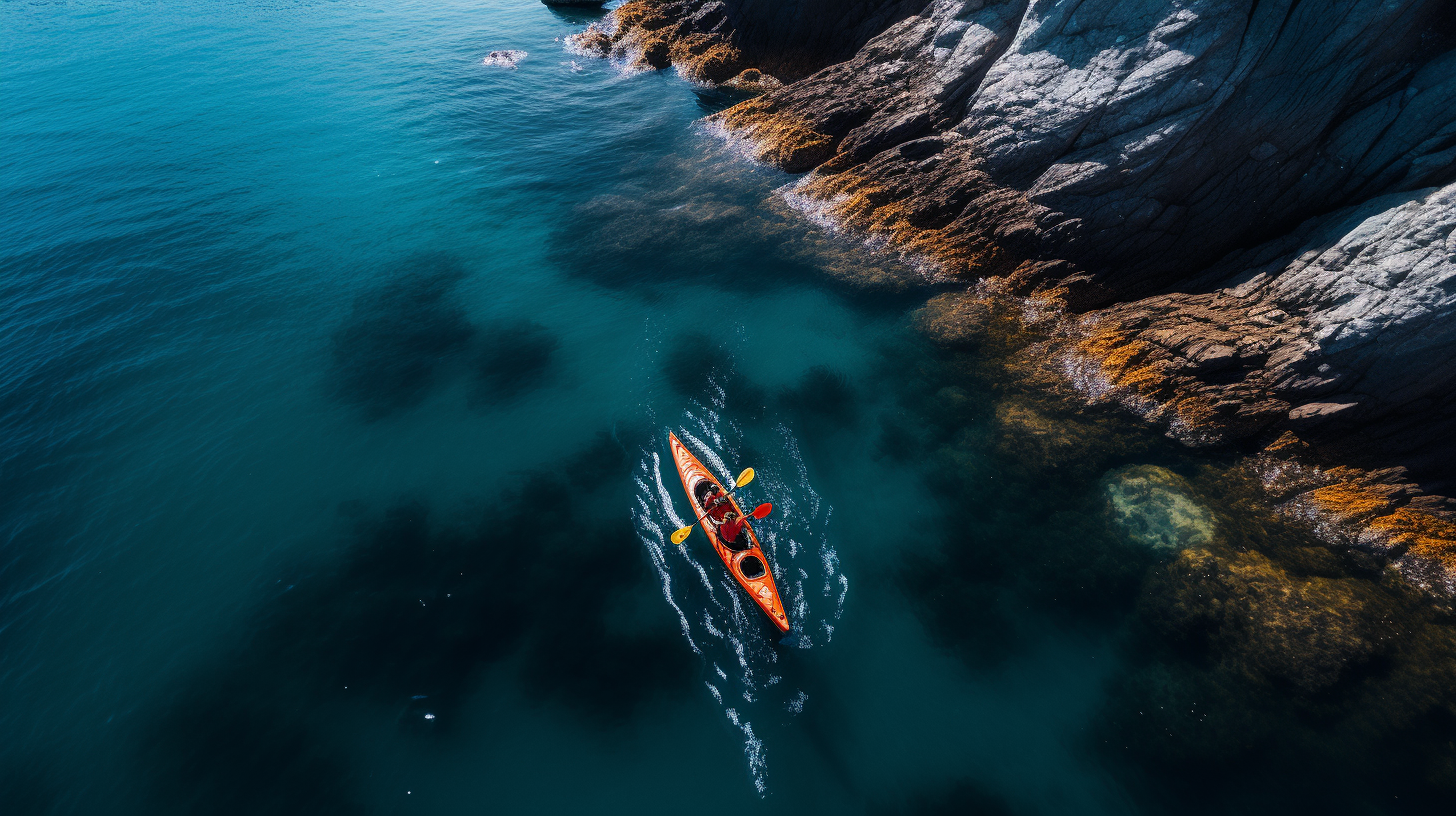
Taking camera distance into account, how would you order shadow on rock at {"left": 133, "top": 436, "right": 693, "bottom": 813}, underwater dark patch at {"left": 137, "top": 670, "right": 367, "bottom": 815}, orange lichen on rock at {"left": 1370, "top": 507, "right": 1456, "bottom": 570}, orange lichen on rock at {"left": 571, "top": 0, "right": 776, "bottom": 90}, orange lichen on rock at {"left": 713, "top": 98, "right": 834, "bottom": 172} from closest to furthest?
underwater dark patch at {"left": 137, "top": 670, "right": 367, "bottom": 815}
shadow on rock at {"left": 133, "top": 436, "right": 693, "bottom": 813}
orange lichen on rock at {"left": 1370, "top": 507, "right": 1456, "bottom": 570}
orange lichen on rock at {"left": 713, "top": 98, "right": 834, "bottom": 172}
orange lichen on rock at {"left": 571, "top": 0, "right": 776, "bottom": 90}

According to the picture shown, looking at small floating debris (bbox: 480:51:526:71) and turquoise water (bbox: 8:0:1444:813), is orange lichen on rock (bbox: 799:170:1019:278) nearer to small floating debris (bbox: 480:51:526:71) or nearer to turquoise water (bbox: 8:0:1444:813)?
turquoise water (bbox: 8:0:1444:813)

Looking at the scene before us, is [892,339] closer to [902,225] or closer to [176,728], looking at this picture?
[902,225]

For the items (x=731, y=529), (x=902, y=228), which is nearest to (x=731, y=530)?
(x=731, y=529)

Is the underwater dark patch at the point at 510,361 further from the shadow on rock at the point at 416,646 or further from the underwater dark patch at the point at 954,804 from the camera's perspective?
the underwater dark patch at the point at 954,804

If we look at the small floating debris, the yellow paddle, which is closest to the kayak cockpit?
the yellow paddle

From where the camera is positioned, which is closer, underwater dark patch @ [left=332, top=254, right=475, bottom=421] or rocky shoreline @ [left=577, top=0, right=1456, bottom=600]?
rocky shoreline @ [left=577, top=0, right=1456, bottom=600]

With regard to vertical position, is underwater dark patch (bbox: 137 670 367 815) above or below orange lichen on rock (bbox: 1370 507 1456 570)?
below

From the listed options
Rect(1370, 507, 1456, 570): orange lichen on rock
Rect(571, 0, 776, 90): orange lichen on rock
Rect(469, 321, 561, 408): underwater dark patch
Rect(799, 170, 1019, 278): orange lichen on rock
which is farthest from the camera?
Rect(571, 0, 776, 90): orange lichen on rock
